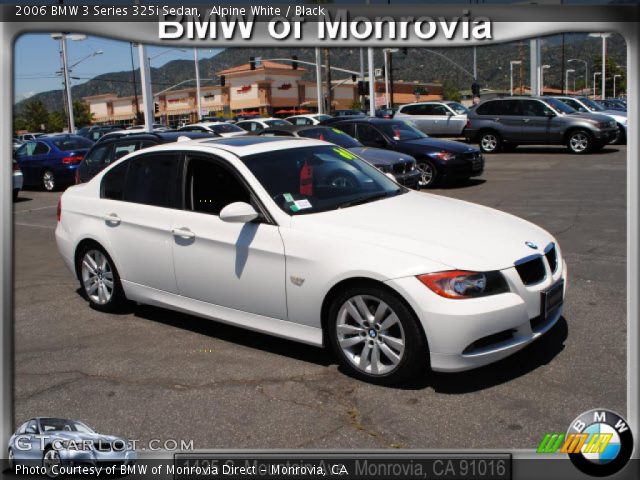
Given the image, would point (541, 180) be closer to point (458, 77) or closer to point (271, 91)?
point (271, 91)

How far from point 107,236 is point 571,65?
11666 cm

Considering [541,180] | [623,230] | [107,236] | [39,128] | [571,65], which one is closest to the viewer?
[107,236]

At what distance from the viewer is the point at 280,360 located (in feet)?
16.2

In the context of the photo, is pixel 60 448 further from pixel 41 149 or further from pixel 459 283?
pixel 41 149

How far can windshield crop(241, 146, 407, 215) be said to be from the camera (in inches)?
197

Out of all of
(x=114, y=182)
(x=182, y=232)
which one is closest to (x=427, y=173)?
(x=114, y=182)

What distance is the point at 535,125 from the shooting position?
20.8 m

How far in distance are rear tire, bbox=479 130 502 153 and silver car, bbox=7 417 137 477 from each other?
19.6 m

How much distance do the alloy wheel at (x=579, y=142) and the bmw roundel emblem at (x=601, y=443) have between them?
18.2m

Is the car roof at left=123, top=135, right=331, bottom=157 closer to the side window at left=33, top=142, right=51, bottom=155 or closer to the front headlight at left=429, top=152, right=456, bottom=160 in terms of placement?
the front headlight at left=429, top=152, right=456, bottom=160

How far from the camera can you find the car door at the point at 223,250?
475cm

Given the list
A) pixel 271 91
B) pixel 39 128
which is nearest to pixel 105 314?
pixel 271 91

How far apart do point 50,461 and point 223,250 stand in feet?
7.12

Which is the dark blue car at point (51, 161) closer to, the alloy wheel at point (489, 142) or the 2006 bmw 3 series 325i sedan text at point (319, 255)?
the 2006 bmw 3 series 325i sedan text at point (319, 255)
